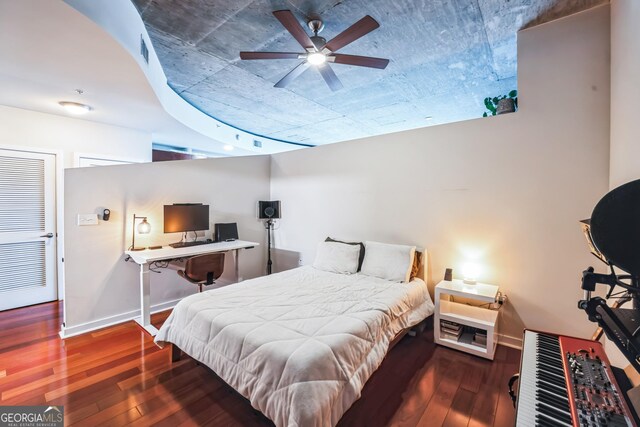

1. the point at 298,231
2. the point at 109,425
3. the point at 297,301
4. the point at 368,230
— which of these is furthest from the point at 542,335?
the point at 298,231

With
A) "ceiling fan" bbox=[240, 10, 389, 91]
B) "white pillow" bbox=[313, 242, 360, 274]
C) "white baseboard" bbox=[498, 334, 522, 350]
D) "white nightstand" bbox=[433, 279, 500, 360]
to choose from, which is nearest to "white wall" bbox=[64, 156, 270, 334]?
"white pillow" bbox=[313, 242, 360, 274]

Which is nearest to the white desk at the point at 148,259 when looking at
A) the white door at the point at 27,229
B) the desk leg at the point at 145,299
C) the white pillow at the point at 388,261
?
the desk leg at the point at 145,299

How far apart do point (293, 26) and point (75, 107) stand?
2911mm

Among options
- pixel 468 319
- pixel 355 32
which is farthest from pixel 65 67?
pixel 468 319

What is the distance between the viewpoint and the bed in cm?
149

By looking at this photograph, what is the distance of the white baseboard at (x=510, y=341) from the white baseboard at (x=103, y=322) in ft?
13.1

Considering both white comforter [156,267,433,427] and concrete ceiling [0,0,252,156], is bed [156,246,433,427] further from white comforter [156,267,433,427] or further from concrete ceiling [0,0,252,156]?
concrete ceiling [0,0,252,156]

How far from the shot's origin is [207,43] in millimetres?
2854

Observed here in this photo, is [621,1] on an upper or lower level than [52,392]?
upper

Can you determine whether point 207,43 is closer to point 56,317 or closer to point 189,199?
point 189,199

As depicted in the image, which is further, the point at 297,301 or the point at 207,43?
the point at 207,43

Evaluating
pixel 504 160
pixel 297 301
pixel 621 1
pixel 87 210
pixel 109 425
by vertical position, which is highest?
pixel 621 1

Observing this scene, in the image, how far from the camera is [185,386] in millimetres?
2107

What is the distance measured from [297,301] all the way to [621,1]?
3.33 metres
